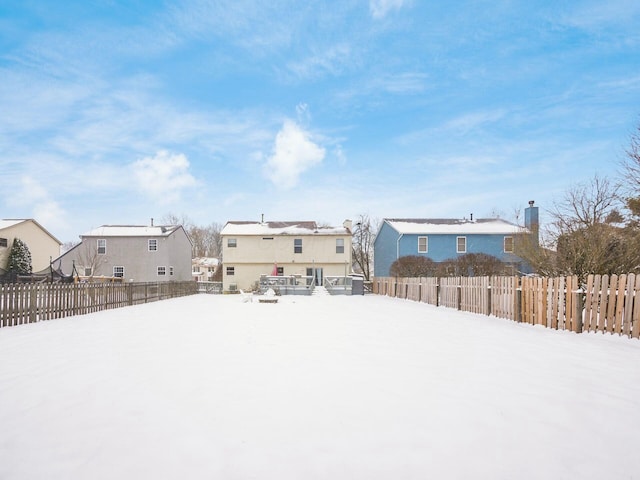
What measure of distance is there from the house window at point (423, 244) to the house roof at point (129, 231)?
75.8ft

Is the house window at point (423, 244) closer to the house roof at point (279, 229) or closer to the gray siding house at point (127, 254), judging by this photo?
the house roof at point (279, 229)

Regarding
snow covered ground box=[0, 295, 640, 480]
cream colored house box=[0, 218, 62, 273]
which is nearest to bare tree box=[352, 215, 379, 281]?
cream colored house box=[0, 218, 62, 273]

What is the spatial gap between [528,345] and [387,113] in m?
21.1

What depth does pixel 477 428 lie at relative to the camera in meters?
3.69

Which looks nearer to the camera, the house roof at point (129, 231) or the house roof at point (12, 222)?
the house roof at point (12, 222)

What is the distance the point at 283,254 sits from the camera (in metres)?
37.7

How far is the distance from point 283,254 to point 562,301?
29.0 metres

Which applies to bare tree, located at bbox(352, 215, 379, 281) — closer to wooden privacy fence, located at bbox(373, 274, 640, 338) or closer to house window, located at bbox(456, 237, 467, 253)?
house window, located at bbox(456, 237, 467, 253)

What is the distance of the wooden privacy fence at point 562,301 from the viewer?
8.80 meters

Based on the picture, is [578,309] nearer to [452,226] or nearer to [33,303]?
[33,303]

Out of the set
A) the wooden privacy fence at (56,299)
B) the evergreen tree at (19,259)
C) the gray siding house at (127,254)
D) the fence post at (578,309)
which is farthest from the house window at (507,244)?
the evergreen tree at (19,259)

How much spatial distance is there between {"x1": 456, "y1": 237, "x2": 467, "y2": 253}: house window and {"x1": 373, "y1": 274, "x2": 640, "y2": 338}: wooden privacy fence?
20298 millimetres

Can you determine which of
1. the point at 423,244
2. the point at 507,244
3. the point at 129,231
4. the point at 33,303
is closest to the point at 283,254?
the point at 423,244

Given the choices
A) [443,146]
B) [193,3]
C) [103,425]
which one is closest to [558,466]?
[103,425]
